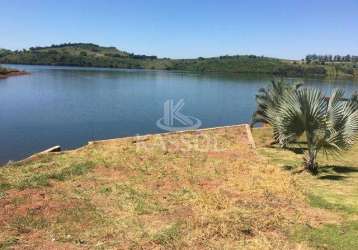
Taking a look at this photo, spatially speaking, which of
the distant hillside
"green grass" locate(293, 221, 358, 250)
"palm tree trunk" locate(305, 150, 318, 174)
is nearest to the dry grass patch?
"green grass" locate(293, 221, 358, 250)

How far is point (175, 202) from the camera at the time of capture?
9.16 meters

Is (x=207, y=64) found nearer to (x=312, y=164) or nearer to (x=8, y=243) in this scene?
(x=312, y=164)

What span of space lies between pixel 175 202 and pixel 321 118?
5.45m

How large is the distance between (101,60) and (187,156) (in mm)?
184008

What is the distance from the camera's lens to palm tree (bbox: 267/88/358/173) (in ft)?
38.8

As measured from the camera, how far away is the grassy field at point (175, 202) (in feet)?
23.1

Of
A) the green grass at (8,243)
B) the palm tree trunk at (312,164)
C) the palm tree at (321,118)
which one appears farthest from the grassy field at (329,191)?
the green grass at (8,243)

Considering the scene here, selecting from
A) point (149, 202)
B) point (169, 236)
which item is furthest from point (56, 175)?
point (169, 236)

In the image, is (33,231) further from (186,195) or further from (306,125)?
(306,125)

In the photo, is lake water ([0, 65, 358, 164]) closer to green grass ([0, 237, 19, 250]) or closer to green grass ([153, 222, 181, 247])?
green grass ([0, 237, 19, 250])

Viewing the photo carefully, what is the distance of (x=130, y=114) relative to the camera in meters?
39.8

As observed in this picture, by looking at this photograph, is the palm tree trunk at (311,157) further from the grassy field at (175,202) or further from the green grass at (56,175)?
the green grass at (56,175)

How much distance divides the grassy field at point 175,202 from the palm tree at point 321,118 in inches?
41.0

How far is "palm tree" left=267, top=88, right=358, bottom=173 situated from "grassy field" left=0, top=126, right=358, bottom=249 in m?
1.04
